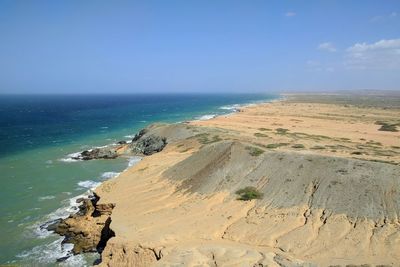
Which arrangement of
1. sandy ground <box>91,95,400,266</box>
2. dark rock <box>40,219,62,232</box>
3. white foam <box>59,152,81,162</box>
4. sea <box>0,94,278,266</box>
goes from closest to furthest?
sandy ground <box>91,95,400,266</box> → sea <box>0,94,278,266</box> → dark rock <box>40,219,62,232</box> → white foam <box>59,152,81,162</box>

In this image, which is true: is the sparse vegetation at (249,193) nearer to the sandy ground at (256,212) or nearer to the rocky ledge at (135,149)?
the sandy ground at (256,212)

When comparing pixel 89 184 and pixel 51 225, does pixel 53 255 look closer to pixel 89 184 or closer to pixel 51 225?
pixel 51 225

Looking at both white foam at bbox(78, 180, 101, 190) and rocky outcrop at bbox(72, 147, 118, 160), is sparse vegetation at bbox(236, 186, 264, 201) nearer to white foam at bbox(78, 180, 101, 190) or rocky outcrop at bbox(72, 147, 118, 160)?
white foam at bbox(78, 180, 101, 190)

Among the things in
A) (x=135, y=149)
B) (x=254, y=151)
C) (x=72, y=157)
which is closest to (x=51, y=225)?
(x=254, y=151)

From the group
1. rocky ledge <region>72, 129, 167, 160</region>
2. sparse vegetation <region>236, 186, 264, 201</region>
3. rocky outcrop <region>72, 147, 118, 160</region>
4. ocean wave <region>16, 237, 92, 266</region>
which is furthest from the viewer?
rocky ledge <region>72, 129, 167, 160</region>

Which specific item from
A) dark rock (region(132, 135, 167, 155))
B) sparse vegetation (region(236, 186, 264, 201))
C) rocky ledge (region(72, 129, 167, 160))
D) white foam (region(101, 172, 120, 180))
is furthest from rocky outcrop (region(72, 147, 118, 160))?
sparse vegetation (region(236, 186, 264, 201))

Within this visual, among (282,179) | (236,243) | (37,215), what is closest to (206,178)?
(282,179)

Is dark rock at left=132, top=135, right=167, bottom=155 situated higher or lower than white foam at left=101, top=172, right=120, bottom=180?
higher
